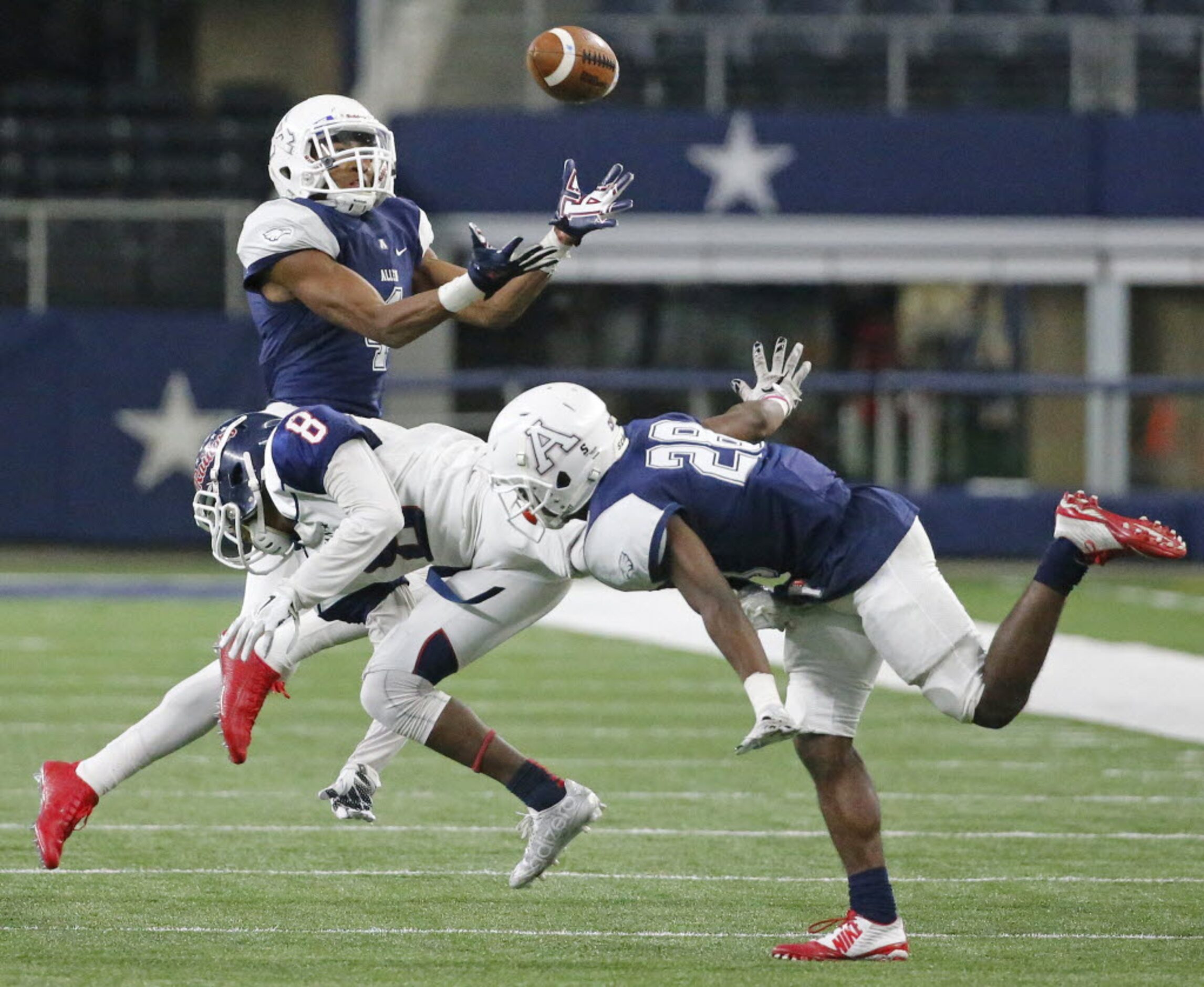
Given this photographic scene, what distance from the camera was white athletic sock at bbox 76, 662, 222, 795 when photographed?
16.0ft

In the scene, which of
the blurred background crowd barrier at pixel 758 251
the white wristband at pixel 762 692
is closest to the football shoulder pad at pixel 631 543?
the white wristband at pixel 762 692

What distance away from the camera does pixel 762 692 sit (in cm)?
394

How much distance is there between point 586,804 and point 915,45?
11556 mm

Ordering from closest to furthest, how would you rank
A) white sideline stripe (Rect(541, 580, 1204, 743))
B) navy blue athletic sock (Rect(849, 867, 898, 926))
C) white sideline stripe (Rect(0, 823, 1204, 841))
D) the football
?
1. navy blue athletic sock (Rect(849, 867, 898, 926))
2. the football
3. white sideline stripe (Rect(0, 823, 1204, 841))
4. white sideline stripe (Rect(541, 580, 1204, 743))

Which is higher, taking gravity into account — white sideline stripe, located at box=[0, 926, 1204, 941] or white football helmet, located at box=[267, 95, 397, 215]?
white football helmet, located at box=[267, 95, 397, 215]

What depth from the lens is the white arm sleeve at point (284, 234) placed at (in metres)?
Answer: 4.90

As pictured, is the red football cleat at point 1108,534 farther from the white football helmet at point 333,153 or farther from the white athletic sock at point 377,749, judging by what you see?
the white football helmet at point 333,153

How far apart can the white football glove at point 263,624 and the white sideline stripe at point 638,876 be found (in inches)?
24.6

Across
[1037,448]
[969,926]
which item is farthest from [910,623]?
[1037,448]

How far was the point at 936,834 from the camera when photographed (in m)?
5.60

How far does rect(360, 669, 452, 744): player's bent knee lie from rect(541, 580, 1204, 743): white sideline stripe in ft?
7.78

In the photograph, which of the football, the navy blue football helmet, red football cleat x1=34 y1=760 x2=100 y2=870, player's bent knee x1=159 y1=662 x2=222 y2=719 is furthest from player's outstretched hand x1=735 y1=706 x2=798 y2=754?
the football

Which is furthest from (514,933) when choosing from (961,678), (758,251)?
(758,251)

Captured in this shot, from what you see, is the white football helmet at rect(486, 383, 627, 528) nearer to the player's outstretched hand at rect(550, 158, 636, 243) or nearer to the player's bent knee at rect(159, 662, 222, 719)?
the player's outstretched hand at rect(550, 158, 636, 243)
